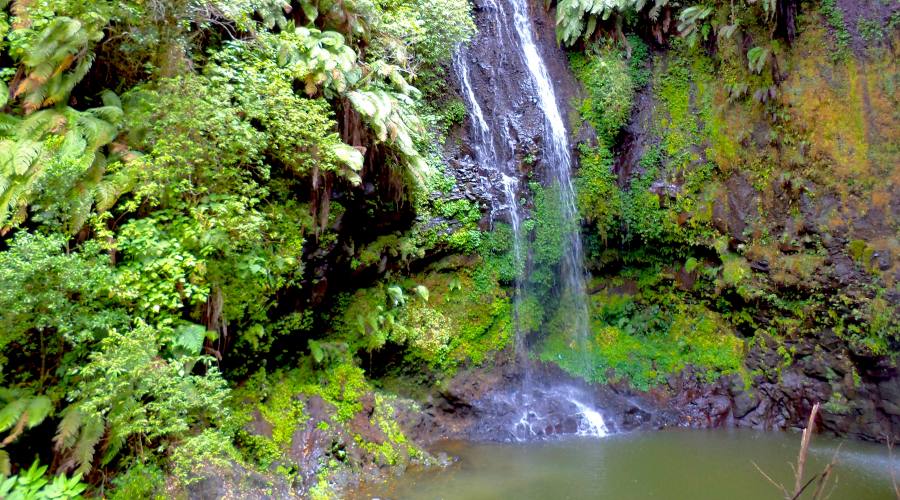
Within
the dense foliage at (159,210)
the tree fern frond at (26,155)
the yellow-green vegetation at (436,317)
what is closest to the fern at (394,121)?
the dense foliage at (159,210)

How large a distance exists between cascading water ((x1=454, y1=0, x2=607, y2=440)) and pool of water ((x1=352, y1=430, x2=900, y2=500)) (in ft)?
3.36

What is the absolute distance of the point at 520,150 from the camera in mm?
11172

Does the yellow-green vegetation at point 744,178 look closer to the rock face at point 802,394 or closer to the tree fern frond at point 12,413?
the rock face at point 802,394

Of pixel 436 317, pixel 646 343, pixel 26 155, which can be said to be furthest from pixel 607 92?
pixel 26 155

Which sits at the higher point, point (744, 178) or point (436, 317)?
point (744, 178)

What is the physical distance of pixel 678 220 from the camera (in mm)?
10945

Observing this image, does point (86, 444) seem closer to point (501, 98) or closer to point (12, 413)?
point (12, 413)

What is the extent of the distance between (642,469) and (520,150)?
6384 millimetres

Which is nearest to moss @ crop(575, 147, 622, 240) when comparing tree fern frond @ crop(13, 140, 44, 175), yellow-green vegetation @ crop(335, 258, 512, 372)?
yellow-green vegetation @ crop(335, 258, 512, 372)

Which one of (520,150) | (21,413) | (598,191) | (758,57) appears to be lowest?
(21,413)

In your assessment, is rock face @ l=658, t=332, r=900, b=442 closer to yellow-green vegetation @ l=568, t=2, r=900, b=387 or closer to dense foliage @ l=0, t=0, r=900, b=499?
dense foliage @ l=0, t=0, r=900, b=499

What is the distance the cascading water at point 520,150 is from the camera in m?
9.57

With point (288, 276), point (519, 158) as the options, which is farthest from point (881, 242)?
point (288, 276)

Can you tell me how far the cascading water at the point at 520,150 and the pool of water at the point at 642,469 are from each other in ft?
3.36
